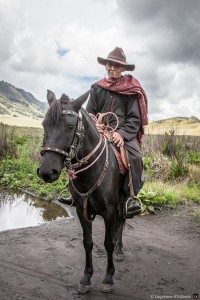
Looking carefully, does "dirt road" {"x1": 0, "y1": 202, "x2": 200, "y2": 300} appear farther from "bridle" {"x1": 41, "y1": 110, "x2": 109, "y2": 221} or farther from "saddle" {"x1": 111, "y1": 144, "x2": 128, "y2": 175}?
"saddle" {"x1": 111, "y1": 144, "x2": 128, "y2": 175}

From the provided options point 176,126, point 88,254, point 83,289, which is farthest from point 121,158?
point 176,126

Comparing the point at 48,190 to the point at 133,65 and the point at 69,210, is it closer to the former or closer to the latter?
the point at 69,210

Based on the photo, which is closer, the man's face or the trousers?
the trousers

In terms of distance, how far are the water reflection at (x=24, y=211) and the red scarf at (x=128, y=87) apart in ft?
12.3

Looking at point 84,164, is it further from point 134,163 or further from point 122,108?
point 122,108

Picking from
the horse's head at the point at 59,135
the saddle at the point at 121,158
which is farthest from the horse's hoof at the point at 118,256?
the horse's head at the point at 59,135

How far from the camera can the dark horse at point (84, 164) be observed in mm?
2754

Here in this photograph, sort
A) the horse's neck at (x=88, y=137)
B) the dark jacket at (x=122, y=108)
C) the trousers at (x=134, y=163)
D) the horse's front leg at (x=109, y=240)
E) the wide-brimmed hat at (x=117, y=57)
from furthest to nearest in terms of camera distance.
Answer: the wide-brimmed hat at (x=117, y=57) → the dark jacket at (x=122, y=108) → the trousers at (x=134, y=163) → the horse's front leg at (x=109, y=240) → the horse's neck at (x=88, y=137)

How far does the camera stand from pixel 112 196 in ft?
12.3

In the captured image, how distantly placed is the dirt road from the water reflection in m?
0.64

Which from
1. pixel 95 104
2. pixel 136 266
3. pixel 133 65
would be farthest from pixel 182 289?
pixel 133 65

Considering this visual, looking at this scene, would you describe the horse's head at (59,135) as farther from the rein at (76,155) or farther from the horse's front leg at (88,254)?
the horse's front leg at (88,254)

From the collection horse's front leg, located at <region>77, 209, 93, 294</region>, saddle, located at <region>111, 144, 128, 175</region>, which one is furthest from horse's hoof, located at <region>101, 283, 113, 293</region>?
saddle, located at <region>111, 144, 128, 175</region>

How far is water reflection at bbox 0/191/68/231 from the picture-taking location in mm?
6827
